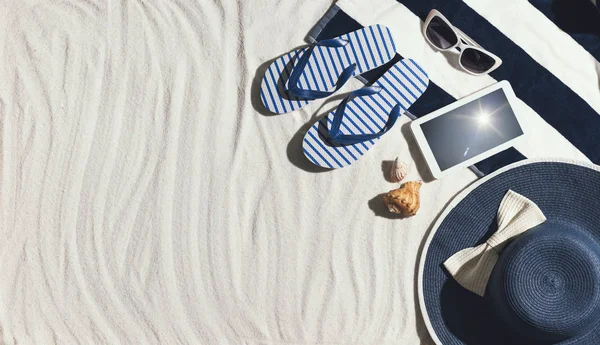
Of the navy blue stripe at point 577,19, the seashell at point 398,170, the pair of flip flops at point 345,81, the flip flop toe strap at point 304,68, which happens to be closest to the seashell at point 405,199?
the seashell at point 398,170

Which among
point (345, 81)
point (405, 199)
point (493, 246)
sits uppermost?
point (345, 81)

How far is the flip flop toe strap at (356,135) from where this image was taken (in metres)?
1.53

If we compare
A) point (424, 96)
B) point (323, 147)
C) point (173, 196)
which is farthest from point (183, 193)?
point (424, 96)

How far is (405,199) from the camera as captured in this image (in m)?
1.50

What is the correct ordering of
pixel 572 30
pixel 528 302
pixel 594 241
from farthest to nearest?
pixel 572 30 → pixel 594 241 → pixel 528 302

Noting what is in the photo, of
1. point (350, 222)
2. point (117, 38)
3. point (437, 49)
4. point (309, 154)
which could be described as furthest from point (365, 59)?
point (117, 38)

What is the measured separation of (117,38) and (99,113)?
0.74ft

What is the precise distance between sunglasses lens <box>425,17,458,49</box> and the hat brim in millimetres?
384

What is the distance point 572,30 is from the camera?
1.56 metres

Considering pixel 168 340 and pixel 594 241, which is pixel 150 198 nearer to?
pixel 168 340

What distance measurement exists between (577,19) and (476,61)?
309mm

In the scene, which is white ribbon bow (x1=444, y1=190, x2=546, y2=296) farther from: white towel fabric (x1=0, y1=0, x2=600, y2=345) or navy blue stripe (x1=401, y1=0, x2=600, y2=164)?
navy blue stripe (x1=401, y1=0, x2=600, y2=164)

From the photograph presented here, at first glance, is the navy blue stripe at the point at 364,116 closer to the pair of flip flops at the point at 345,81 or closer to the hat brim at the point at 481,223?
the pair of flip flops at the point at 345,81

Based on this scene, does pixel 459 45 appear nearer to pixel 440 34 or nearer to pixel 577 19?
pixel 440 34
